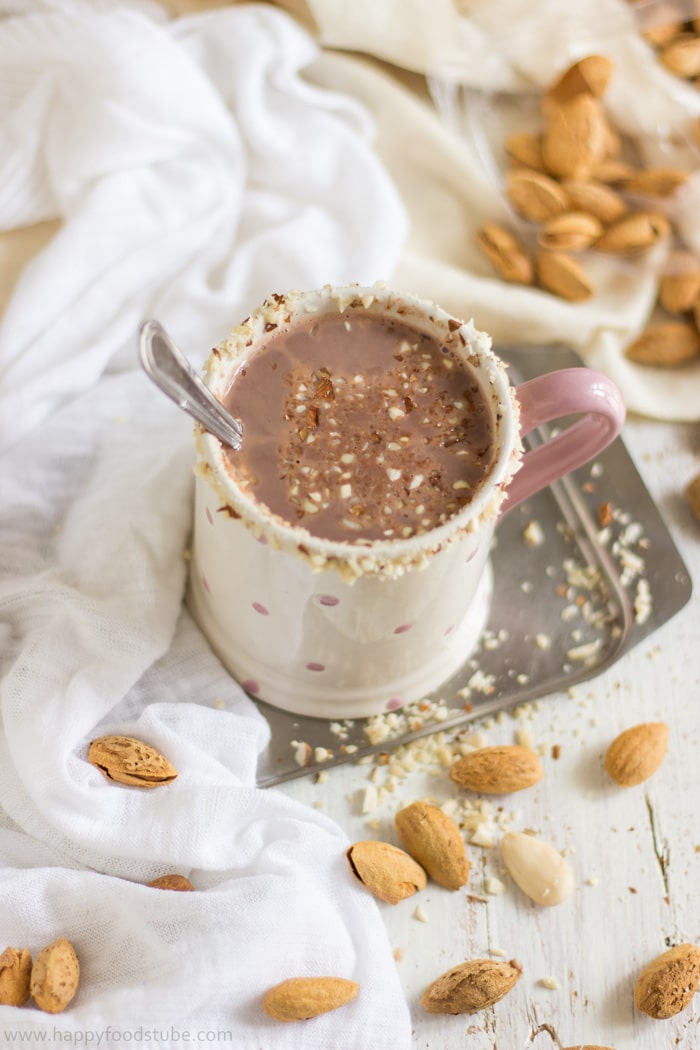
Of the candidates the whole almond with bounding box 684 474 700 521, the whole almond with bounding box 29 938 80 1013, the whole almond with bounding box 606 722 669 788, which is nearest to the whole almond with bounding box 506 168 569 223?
the whole almond with bounding box 684 474 700 521

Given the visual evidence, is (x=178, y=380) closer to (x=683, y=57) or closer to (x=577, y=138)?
(x=577, y=138)

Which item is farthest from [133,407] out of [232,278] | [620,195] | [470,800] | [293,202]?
[620,195]

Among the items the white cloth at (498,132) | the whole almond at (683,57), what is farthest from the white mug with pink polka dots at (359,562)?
the whole almond at (683,57)

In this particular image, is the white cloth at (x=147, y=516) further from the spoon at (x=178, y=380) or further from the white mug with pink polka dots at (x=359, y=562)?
the spoon at (x=178, y=380)

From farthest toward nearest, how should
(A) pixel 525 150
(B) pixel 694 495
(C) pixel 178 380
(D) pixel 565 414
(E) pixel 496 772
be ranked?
1. (A) pixel 525 150
2. (B) pixel 694 495
3. (E) pixel 496 772
4. (D) pixel 565 414
5. (C) pixel 178 380

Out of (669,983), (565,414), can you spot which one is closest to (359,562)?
(565,414)

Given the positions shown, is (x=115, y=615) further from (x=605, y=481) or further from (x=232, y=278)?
(x=605, y=481)

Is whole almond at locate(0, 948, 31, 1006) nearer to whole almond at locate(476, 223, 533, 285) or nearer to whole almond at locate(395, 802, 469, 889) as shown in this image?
whole almond at locate(395, 802, 469, 889)

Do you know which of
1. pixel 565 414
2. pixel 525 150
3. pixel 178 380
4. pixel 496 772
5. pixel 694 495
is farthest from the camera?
pixel 525 150
